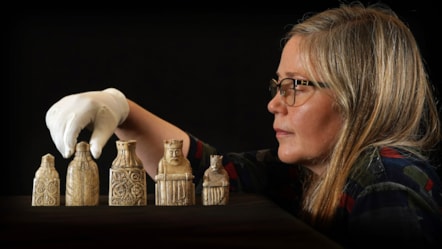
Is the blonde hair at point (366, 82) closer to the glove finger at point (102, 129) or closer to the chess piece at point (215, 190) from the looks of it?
the chess piece at point (215, 190)

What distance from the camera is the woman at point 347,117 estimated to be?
1.68 m

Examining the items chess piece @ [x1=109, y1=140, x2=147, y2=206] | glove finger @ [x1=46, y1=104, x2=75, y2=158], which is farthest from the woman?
chess piece @ [x1=109, y1=140, x2=147, y2=206]

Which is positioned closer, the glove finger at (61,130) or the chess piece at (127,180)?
the chess piece at (127,180)

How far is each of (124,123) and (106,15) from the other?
1115 mm

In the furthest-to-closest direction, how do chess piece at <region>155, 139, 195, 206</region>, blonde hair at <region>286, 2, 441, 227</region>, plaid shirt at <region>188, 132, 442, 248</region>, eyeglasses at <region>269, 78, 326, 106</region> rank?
eyeglasses at <region>269, 78, 326, 106</region>, blonde hair at <region>286, 2, 441, 227</region>, chess piece at <region>155, 139, 195, 206</region>, plaid shirt at <region>188, 132, 442, 248</region>

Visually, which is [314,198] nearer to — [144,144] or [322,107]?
[322,107]

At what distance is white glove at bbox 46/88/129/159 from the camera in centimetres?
182

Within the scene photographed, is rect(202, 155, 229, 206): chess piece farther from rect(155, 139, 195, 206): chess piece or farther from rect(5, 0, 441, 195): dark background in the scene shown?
rect(5, 0, 441, 195): dark background

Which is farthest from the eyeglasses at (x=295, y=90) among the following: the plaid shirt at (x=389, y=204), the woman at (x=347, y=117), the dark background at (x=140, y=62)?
the dark background at (x=140, y=62)

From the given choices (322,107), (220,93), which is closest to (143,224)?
(322,107)

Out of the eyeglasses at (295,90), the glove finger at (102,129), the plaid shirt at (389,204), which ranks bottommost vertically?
the plaid shirt at (389,204)

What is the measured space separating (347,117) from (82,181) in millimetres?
636

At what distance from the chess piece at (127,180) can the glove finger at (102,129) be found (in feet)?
0.41

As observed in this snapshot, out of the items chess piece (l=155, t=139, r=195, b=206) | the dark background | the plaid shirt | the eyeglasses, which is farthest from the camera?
the dark background
